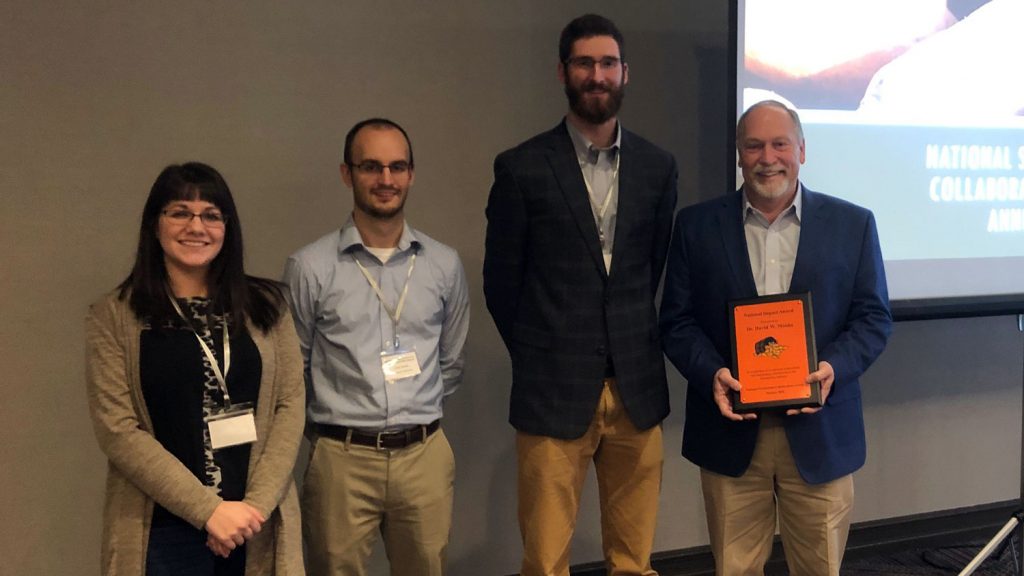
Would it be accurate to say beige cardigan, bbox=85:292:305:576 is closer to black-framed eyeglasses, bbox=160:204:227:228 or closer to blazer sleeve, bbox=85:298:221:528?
blazer sleeve, bbox=85:298:221:528

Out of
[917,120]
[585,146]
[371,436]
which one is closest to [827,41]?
[917,120]

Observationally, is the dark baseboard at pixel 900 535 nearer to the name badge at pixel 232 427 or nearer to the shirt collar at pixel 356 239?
the shirt collar at pixel 356 239

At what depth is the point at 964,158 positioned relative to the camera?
313 cm

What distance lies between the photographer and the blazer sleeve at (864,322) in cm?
219

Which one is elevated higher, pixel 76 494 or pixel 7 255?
pixel 7 255

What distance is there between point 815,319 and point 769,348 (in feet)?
0.57

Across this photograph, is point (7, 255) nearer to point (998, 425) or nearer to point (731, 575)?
point (731, 575)

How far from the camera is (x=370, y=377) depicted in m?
2.17

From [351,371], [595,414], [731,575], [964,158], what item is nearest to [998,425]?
[964,158]

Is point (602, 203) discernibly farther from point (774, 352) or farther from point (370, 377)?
point (370, 377)

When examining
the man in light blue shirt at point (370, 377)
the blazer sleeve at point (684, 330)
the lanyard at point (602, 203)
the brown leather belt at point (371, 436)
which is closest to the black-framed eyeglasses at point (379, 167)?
the man in light blue shirt at point (370, 377)

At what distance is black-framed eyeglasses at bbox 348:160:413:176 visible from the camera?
2.18m

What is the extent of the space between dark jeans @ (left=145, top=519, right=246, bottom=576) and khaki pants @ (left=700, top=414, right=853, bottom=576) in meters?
1.38

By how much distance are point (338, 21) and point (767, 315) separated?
180 cm
